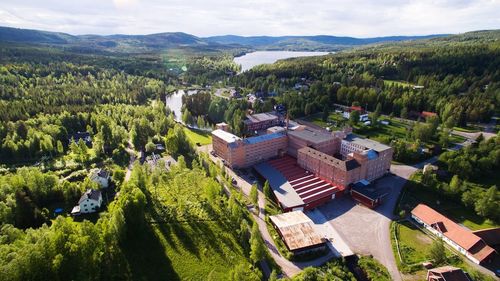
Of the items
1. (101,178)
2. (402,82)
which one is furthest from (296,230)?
(402,82)

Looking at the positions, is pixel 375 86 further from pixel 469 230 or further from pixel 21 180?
pixel 21 180

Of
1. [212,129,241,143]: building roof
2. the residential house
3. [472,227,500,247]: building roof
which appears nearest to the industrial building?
[212,129,241,143]: building roof

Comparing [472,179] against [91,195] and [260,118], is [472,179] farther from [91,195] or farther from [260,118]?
[91,195]

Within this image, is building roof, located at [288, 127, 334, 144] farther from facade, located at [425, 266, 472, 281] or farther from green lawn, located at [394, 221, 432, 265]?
facade, located at [425, 266, 472, 281]

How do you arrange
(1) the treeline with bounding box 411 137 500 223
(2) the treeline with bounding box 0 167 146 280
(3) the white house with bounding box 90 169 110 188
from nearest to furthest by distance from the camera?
(2) the treeline with bounding box 0 167 146 280 < (1) the treeline with bounding box 411 137 500 223 < (3) the white house with bounding box 90 169 110 188

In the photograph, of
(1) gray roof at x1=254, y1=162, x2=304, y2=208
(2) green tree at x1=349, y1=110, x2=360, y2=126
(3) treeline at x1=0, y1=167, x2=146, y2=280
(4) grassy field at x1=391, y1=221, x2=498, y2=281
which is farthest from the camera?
(2) green tree at x1=349, y1=110, x2=360, y2=126

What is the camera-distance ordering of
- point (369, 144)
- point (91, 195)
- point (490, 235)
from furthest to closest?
1. point (369, 144)
2. point (91, 195)
3. point (490, 235)
